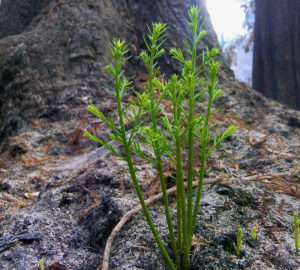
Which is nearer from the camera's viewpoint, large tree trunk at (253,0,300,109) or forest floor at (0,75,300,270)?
forest floor at (0,75,300,270)

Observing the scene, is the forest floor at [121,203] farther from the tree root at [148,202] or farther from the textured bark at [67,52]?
the textured bark at [67,52]

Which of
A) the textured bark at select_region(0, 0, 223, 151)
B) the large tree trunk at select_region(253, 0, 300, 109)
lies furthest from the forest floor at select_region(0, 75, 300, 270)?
the large tree trunk at select_region(253, 0, 300, 109)

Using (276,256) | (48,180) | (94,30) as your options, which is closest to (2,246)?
(48,180)

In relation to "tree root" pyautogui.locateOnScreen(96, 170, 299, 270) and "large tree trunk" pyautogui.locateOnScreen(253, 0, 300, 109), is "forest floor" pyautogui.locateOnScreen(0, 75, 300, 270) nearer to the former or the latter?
"tree root" pyautogui.locateOnScreen(96, 170, 299, 270)

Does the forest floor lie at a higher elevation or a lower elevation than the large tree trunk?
lower

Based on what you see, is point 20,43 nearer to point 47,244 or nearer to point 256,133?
point 47,244
